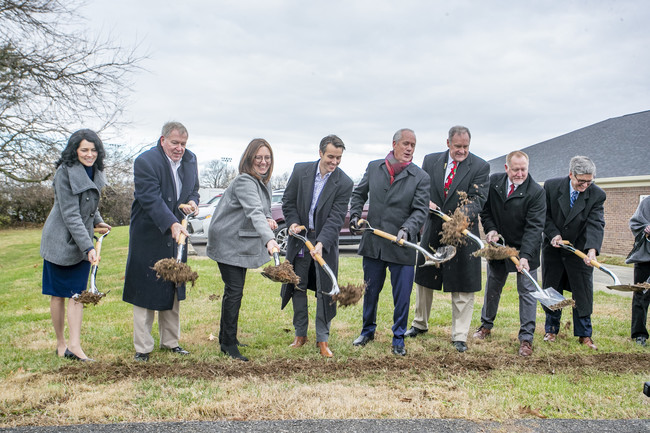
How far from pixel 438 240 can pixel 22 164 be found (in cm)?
1509

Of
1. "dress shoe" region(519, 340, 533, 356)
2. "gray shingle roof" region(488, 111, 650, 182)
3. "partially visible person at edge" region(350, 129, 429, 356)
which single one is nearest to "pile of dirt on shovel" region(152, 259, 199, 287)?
"partially visible person at edge" region(350, 129, 429, 356)

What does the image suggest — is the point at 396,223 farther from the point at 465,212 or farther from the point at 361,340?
the point at 361,340

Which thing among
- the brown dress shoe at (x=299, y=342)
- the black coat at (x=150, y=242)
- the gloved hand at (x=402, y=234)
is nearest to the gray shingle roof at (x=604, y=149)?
the gloved hand at (x=402, y=234)

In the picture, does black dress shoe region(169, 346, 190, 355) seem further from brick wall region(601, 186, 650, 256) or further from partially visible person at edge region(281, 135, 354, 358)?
brick wall region(601, 186, 650, 256)

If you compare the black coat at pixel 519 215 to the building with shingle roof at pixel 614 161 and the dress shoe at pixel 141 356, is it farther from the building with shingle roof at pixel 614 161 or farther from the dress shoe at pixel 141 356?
the building with shingle roof at pixel 614 161

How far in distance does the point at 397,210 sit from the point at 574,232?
2.21 meters

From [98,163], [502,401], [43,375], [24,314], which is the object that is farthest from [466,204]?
[24,314]

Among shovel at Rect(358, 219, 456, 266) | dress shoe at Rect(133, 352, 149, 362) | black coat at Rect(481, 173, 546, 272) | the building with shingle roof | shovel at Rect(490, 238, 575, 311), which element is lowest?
dress shoe at Rect(133, 352, 149, 362)

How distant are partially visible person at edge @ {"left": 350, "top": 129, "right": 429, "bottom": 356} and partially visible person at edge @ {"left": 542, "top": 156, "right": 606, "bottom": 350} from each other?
1.77 metres

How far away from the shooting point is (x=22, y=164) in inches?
639

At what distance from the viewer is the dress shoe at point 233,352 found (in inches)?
192

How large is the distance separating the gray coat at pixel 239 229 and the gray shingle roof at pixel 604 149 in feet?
67.6

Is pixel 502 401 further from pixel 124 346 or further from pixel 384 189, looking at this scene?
pixel 124 346

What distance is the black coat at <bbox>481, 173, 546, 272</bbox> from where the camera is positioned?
5590 mm
